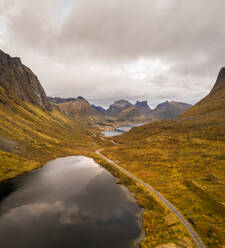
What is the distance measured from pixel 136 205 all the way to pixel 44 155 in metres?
103

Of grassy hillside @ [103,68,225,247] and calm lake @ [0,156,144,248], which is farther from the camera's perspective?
grassy hillside @ [103,68,225,247]

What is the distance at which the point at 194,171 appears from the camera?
3684 inches

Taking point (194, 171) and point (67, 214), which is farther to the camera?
point (194, 171)

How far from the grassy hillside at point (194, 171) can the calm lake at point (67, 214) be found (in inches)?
870

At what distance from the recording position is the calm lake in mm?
41969

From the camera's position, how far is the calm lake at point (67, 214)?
1652 inches

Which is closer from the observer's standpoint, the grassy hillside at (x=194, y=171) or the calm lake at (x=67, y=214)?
the calm lake at (x=67, y=214)

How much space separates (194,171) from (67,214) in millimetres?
87920

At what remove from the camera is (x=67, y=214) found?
5341cm

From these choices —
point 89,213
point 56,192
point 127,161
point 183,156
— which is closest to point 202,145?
point 183,156

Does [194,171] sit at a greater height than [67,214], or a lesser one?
greater

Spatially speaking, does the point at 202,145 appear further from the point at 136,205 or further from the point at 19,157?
the point at 19,157

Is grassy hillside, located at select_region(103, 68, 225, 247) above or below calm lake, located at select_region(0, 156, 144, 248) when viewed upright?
above

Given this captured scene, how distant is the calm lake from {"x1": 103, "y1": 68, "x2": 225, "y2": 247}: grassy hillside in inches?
870
